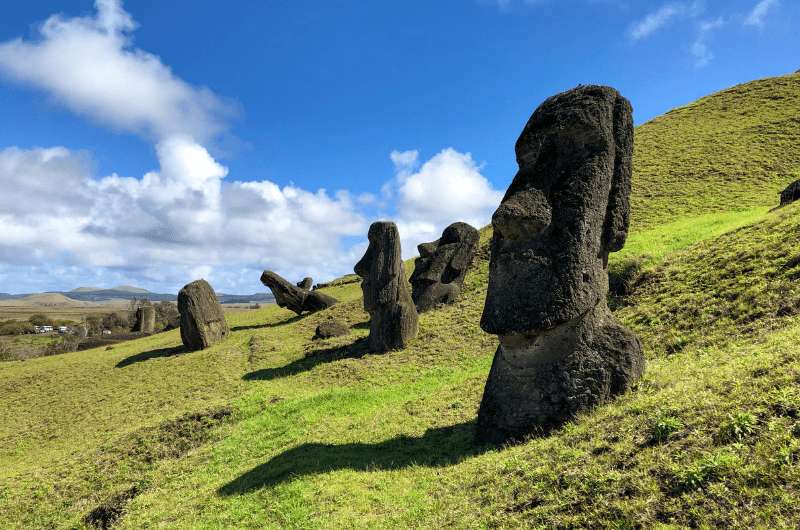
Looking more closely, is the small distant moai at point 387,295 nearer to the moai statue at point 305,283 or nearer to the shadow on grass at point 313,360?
the shadow on grass at point 313,360

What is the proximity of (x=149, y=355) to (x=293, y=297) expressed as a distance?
30.0 feet

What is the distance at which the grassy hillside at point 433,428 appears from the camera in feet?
A: 14.8

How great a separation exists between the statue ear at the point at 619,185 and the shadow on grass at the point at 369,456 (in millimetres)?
4210

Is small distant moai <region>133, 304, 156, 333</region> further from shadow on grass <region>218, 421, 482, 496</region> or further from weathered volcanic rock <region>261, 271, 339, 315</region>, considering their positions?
shadow on grass <region>218, 421, 482, 496</region>

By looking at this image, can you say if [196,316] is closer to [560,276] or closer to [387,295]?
[387,295]

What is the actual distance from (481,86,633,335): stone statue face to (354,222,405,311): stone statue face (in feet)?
31.4

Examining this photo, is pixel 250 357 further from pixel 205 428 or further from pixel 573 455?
pixel 573 455

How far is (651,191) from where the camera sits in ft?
108

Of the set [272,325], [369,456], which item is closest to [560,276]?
[369,456]

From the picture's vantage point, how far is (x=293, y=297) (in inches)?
1192

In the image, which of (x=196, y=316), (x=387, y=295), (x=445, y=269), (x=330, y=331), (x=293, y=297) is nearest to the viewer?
(x=387, y=295)

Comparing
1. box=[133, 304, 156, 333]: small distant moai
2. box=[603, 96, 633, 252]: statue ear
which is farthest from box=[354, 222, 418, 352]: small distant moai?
box=[133, 304, 156, 333]: small distant moai

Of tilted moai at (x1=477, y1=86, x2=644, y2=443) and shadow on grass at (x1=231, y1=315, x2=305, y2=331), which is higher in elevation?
tilted moai at (x1=477, y1=86, x2=644, y2=443)

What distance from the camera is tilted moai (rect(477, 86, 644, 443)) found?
283 inches
